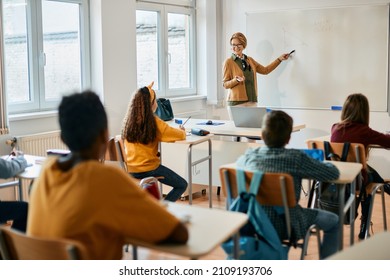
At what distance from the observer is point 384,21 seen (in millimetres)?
6379

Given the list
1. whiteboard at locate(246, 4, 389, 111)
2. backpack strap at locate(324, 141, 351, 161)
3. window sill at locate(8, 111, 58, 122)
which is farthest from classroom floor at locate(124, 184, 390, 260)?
window sill at locate(8, 111, 58, 122)

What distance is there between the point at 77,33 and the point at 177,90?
6.29ft

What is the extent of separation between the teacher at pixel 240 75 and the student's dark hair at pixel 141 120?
7.80 feet

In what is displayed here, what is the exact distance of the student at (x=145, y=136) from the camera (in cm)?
425

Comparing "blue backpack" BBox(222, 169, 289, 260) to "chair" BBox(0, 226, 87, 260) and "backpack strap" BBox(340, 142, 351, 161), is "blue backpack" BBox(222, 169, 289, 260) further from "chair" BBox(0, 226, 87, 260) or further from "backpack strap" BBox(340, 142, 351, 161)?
"backpack strap" BBox(340, 142, 351, 161)

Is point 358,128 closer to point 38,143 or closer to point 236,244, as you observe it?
point 236,244

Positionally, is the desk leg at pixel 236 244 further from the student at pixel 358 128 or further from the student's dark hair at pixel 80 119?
the student at pixel 358 128

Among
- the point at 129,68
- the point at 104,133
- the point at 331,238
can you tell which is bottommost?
the point at 331,238

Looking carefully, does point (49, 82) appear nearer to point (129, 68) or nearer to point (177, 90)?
point (129, 68)

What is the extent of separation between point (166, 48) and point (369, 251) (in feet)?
18.4

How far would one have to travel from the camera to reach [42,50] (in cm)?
553

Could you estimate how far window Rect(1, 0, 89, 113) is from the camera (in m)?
5.28

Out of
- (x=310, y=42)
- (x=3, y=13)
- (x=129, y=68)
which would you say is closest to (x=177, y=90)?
(x=129, y=68)

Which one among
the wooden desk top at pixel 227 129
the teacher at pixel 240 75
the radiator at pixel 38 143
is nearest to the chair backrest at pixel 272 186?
the wooden desk top at pixel 227 129
